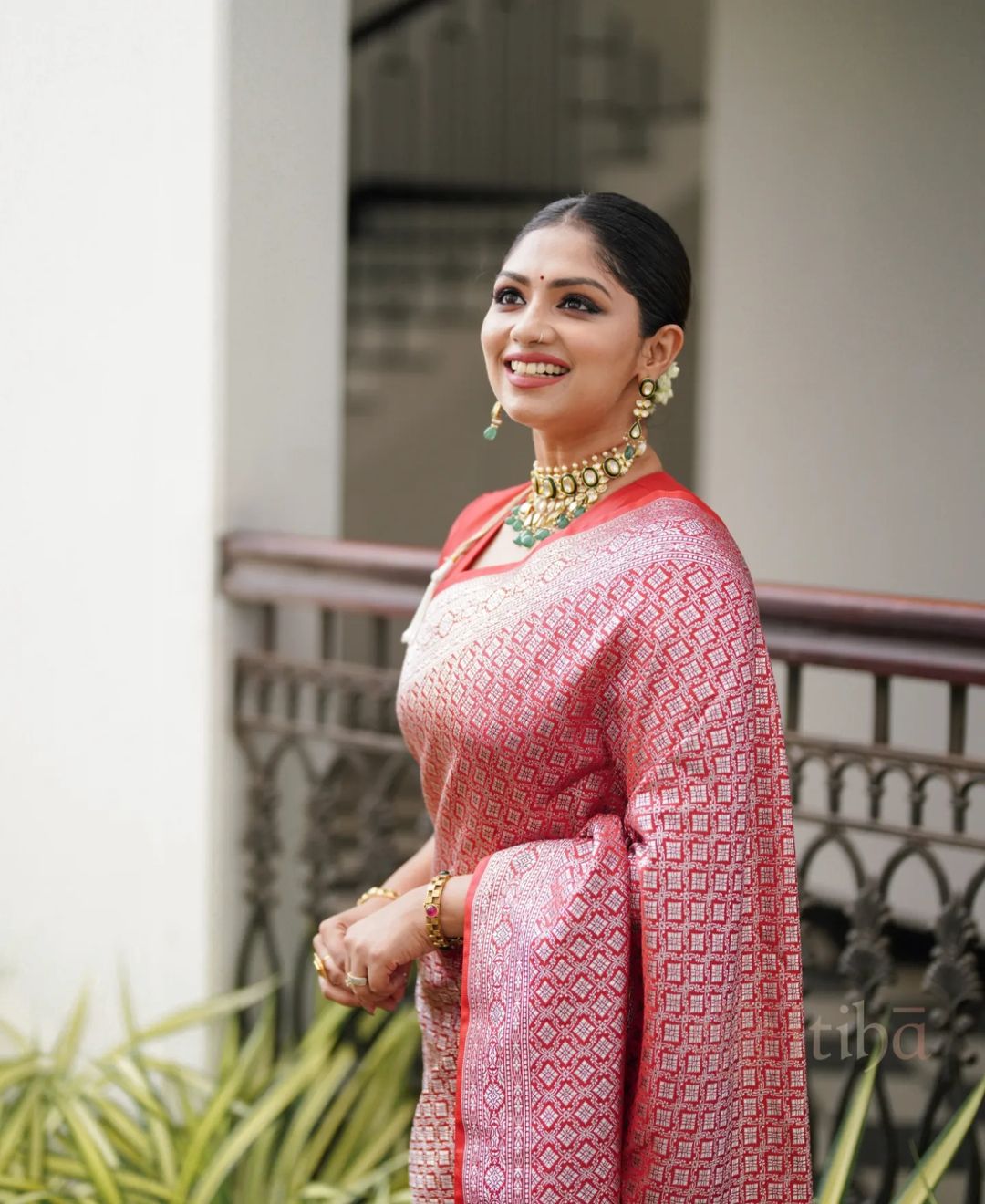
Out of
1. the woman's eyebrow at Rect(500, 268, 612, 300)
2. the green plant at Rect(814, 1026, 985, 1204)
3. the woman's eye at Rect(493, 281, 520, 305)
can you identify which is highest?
the woman's eyebrow at Rect(500, 268, 612, 300)

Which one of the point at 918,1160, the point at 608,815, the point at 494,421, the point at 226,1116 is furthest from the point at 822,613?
the point at 226,1116

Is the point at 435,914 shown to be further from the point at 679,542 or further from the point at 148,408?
the point at 148,408

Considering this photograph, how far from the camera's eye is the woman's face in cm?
156

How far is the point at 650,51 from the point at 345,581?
535 centimetres

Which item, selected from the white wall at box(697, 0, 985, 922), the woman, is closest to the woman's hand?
the woman

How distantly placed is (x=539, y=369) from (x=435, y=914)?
53cm

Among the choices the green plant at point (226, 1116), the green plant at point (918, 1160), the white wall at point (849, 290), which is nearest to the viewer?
the green plant at point (918, 1160)

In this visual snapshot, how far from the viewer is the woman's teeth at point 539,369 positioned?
1.57m

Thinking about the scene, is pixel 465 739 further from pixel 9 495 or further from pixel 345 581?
pixel 9 495

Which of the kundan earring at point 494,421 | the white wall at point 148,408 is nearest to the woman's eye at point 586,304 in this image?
the kundan earring at point 494,421

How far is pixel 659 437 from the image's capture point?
8.00m

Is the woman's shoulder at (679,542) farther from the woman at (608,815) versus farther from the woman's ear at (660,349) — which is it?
the woman's ear at (660,349)

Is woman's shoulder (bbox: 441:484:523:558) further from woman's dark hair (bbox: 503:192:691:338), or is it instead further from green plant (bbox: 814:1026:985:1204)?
green plant (bbox: 814:1026:985:1204)

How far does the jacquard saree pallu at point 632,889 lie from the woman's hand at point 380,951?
0.08 m
